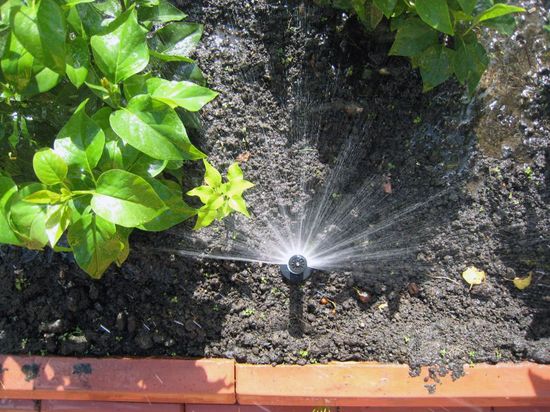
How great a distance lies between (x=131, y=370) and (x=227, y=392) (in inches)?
12.4

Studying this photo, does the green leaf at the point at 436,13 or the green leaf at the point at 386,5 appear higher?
the green leaf at the point at 386,5

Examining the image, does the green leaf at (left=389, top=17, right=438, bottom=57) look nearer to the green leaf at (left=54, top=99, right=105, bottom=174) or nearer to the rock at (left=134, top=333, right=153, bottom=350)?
the green leaf at (left=54, top=99, right=105, bottom=174)

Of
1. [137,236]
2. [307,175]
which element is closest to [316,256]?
[307,175]

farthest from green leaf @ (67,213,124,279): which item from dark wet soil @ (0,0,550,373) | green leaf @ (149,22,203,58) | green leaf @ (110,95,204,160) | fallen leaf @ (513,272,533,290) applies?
fallen leaf @ (513,272,533,290)

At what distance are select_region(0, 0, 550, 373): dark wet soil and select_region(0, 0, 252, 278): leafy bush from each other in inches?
20.1

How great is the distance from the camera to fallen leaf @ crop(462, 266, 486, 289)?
1.87m

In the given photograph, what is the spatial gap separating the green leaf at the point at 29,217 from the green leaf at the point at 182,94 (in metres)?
0.34

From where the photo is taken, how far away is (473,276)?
6.15 feet

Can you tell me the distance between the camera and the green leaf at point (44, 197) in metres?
1.18

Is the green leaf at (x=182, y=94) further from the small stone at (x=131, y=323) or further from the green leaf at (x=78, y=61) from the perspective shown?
the small stone at (x=131, y=323)

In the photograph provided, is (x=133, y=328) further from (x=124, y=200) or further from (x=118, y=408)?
(x=124, y=200)

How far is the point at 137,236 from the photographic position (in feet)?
6.15

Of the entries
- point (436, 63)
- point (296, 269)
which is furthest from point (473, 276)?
point (436, 63)

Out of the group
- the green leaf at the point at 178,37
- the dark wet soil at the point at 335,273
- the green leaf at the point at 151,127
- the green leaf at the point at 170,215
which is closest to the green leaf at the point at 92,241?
the green leaf at the point at 170,215
